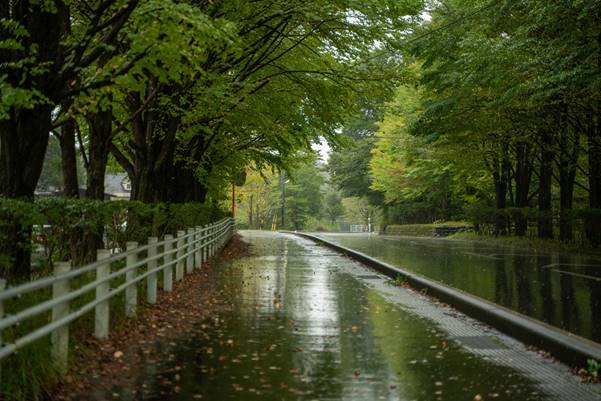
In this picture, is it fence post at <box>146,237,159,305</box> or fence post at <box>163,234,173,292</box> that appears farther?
fence post at <box>163,234,173,292</box>

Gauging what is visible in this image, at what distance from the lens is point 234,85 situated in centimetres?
1711

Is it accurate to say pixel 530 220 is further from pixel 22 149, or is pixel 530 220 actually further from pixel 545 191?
pixel 22 149

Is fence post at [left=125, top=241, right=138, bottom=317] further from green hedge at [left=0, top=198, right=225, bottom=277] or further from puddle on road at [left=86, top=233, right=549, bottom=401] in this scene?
puddle on road at [left=86, top=233, right=549, bottom=401]

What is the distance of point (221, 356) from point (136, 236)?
20.7 feet

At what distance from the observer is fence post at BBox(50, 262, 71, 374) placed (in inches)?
238

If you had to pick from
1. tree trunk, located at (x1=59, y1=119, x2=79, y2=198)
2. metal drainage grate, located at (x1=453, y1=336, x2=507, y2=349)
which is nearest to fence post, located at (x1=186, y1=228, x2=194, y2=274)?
tree trunk, located at (x1=59, y1=119, x2=79, y2=198)

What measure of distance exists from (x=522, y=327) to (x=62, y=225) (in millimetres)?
5969

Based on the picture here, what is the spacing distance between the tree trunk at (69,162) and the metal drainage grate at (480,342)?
10625mm

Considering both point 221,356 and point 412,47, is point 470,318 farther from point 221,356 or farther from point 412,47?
point 412,47

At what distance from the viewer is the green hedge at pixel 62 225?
682 centimetres

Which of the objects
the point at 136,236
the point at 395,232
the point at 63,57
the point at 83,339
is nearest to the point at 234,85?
the point at 136,236

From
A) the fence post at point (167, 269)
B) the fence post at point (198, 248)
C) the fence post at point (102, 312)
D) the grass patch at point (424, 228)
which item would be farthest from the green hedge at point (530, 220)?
the fence post at point (102, 312)

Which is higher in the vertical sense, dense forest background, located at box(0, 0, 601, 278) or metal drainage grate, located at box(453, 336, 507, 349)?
dense forest background, located at box(0, 0, 601, 278)

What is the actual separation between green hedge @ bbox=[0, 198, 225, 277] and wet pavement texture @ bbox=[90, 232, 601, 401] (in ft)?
6.40
